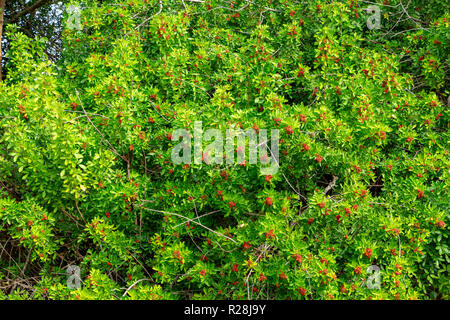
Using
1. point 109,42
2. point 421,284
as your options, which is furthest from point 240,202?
point 109,42

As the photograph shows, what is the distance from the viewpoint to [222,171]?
2.93 metres

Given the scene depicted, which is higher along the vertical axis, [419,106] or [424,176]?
[419,106]

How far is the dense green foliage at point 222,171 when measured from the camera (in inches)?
110

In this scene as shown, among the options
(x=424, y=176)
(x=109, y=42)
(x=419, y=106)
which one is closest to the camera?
(x=424, y=176)

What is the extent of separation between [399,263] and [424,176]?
2.50 ft

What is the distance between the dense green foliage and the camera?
2.80 metres

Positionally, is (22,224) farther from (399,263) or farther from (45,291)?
(399,263)

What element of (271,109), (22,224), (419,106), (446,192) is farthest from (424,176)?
(22,224)

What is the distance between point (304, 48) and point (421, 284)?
2.39m

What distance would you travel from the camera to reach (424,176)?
312 centimetres

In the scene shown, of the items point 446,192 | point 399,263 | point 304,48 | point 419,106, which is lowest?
point 399,263
